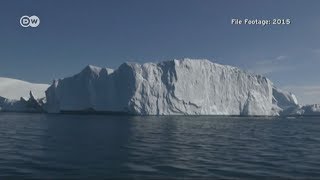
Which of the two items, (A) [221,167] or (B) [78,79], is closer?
(A) [221,167]

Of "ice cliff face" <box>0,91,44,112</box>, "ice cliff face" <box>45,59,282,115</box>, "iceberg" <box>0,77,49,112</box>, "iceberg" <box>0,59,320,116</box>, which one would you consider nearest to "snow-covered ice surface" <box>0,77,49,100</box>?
"iceberg" <box>0,77,49,112</box>

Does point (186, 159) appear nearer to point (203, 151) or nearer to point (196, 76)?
point (203, 151)

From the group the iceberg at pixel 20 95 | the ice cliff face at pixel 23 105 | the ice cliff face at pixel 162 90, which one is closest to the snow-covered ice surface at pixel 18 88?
the iceberg at pixel 20 95

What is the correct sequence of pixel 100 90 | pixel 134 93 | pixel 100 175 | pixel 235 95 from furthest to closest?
pixel 235 95, pixel 100 90, pixel 134 93, pixel 100 175

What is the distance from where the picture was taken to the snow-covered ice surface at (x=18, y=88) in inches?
7072

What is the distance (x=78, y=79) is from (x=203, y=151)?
9497 centimetres

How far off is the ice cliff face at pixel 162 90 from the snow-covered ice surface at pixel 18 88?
2406 inches

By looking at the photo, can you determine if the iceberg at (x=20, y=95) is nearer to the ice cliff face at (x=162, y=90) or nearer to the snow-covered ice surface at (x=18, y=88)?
the snow-covered ice surface at (x=18, y=88)

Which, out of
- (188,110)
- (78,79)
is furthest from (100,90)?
(188,110)

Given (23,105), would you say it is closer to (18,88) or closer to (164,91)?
(18,88)

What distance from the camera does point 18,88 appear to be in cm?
18850

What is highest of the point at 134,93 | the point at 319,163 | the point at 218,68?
the point at 218,68

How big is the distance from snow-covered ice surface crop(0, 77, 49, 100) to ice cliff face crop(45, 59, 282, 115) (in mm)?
61109

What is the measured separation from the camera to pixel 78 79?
116m
